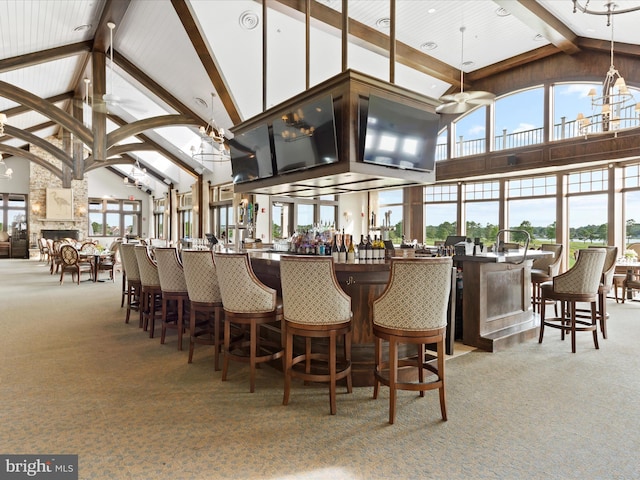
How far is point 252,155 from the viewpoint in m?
5.32

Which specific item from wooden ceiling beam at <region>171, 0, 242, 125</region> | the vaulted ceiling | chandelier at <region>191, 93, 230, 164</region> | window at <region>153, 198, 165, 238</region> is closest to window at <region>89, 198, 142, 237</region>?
window at <region>153, 198, 165, 238</region>

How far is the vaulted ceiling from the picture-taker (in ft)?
21.4

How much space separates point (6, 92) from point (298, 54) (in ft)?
22.4

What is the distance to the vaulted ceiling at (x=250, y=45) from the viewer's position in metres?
6.51

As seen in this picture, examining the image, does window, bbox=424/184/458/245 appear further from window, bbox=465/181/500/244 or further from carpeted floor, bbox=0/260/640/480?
carpeted floor, bbox=0/260/640/480

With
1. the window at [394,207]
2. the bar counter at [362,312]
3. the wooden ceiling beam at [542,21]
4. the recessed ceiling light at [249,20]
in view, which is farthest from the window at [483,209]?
the bar counter at [362,312]

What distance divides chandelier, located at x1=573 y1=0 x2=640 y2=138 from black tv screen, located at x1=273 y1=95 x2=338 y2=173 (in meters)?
2.82

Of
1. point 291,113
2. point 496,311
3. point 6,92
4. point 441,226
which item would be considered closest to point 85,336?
point 291,113

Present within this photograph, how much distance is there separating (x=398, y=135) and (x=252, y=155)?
2.15m

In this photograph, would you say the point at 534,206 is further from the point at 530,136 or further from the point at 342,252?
the point at 342,252

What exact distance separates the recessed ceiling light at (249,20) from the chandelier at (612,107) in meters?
4.98

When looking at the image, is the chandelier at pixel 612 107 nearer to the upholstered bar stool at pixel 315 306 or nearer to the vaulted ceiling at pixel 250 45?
the vaulted ceiling at pixel 250 45

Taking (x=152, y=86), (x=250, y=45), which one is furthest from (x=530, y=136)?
(x=152, y=86)

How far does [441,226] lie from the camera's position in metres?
11.9
